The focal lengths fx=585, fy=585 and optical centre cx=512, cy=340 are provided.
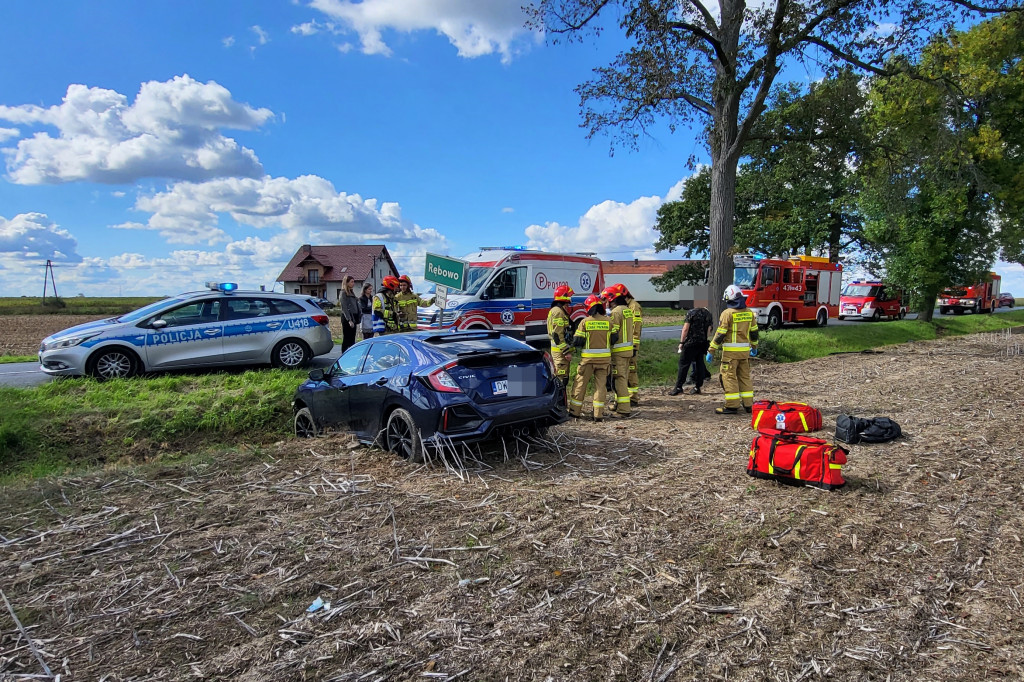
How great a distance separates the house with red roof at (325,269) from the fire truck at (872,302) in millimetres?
42337

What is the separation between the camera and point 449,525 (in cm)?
427

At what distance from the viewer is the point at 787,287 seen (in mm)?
22969

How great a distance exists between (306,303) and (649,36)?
360 inches

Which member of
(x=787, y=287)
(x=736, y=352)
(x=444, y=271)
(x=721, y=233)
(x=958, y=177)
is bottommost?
(x=736, y=352)

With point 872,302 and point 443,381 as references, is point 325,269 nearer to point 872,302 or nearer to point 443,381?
point 872,302

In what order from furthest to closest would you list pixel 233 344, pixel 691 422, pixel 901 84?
1. pixel 901 84
2. pixel 233 344
3. pixel 691 422

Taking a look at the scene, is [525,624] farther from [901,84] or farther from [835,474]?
[901,84]

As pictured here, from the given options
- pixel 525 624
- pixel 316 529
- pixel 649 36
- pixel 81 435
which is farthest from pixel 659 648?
pixel 649 36

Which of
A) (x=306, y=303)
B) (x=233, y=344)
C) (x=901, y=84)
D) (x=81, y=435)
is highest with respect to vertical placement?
(x=901, y=84)

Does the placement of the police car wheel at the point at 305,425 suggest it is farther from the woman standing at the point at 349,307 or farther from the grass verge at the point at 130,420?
the woman standing at the point at 349,307

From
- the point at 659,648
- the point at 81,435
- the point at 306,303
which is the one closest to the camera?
the point at 659,648

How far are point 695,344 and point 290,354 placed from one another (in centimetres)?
736

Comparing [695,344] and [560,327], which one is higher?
[560,327]

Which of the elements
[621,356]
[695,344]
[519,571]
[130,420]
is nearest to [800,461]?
[519,571]
